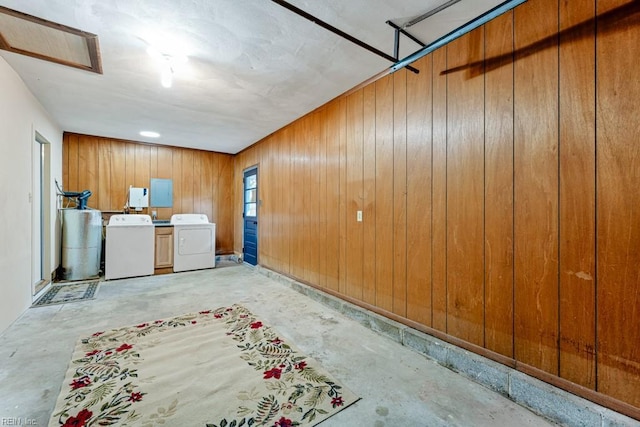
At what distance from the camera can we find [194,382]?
6.35ft

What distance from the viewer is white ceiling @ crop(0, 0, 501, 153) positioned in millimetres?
1933

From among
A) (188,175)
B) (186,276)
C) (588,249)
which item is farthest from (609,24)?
(188,175)

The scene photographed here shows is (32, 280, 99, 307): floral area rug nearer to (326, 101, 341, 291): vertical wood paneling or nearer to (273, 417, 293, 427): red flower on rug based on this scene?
(326, 101, 341, 291): vertical wood paneling

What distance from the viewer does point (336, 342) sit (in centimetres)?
258

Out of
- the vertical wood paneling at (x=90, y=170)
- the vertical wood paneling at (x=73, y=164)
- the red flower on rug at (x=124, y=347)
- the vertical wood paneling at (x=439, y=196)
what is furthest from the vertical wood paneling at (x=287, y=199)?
the vertical wood paneling at (x=73, y=164)

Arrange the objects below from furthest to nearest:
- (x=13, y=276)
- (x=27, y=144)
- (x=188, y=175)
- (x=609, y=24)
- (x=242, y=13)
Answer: (x=188, y=175), (x=27, y=144), (x=13, y=276), (x=242, y=13), (x=609, y=24)

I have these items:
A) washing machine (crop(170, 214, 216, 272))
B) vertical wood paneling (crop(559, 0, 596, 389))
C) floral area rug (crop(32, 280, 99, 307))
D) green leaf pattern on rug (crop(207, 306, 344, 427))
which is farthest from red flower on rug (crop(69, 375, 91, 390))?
washing machine (crop(170, 214, 216, 272))

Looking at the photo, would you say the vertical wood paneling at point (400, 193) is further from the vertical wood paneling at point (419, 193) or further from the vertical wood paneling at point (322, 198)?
the vertical wood paneling at point (322, 198)

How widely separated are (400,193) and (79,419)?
2752 mm

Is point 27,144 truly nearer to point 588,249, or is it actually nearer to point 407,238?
point 407,238

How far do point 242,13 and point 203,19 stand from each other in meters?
0.31

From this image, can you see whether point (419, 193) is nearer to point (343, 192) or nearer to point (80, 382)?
point (343, 192)

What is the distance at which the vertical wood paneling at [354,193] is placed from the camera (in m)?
3.14

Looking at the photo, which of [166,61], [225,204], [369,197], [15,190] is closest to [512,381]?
[369,197]
